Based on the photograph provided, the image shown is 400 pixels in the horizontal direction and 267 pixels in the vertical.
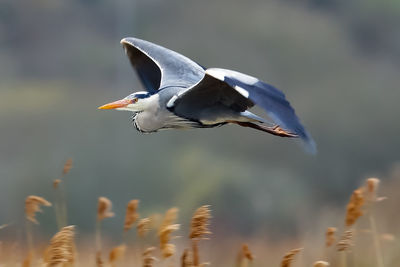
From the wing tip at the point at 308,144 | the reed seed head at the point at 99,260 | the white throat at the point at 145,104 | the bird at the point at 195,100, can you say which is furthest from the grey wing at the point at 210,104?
the reed seed head at the point at 99,260

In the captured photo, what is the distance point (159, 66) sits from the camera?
3729 mm

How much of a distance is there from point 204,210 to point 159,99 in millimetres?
1163

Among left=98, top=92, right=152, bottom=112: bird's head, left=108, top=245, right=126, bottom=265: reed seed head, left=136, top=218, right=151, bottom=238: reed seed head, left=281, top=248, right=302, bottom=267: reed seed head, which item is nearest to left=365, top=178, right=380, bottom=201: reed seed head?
left=281, top=248, right=302, bottom=267: reed seed head

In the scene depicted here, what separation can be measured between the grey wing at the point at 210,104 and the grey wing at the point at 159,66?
202 mm

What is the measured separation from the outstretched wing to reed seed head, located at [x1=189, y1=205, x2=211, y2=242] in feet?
1.75

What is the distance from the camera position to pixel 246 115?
326 centimetres

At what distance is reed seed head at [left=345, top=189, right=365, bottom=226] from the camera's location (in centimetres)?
240

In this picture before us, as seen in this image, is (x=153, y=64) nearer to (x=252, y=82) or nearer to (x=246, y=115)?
(x=246, y=115)

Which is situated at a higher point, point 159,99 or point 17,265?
point 159,99

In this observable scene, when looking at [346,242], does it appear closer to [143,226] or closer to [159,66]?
[143,226]

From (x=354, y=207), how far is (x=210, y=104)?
3.45ft

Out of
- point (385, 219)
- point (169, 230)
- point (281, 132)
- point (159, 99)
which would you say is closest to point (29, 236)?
point (169, 230)

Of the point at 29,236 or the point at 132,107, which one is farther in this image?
the point at 132,107

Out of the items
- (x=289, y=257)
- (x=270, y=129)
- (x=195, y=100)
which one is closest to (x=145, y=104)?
(x=195, y=100)
